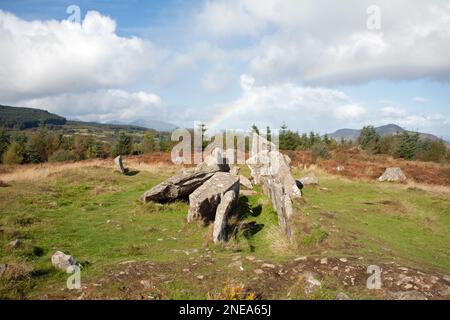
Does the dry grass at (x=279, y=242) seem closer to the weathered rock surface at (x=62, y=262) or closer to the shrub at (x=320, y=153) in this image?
the weathered rock surface at (x=62, y=262)

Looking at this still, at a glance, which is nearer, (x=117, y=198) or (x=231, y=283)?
(x=231, y=283)

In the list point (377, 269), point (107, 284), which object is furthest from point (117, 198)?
point (377, 269)

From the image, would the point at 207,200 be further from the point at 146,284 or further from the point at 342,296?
the point at 342,296

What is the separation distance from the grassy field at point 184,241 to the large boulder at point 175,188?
610mm

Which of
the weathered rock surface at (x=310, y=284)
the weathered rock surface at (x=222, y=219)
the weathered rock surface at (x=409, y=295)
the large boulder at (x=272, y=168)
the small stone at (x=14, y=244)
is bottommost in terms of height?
the weathered rock surface at (x=409, y=295)

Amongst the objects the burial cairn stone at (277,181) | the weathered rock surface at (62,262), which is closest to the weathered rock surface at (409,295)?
the burial cairn stone at (277,181)

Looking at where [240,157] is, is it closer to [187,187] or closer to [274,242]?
[187,187]

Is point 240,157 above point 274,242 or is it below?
above

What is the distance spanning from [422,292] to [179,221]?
342 inches

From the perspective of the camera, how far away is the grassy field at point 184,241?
6.73 meters

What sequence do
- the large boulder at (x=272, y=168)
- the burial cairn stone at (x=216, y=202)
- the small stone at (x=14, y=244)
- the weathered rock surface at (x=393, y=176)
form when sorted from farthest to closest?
1. the weathered rock surface at (x=393, y=176)
2. the large boulder at (x=272, y=168)
3. the burial cairn stone at (x=216, y=202)
4. the small stone at (x=14, y=244)

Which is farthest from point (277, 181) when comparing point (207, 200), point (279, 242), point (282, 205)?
point (279, 242)

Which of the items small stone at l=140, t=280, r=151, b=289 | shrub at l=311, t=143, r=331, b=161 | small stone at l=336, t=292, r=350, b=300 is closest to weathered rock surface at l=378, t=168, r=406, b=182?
shrub at l=311, t=143, r=331, b=161

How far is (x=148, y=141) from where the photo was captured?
228ft
